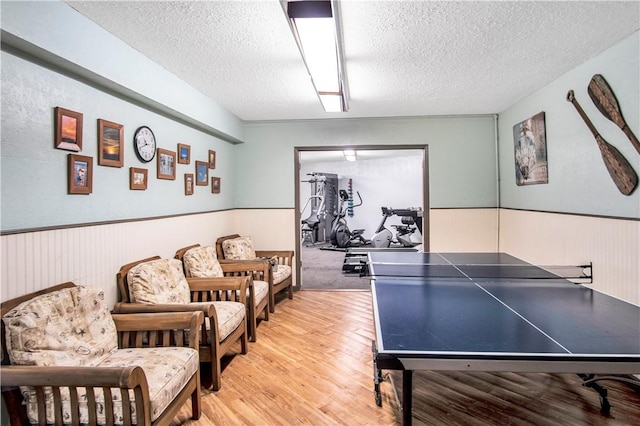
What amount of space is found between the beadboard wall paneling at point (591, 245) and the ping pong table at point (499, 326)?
0.54 m

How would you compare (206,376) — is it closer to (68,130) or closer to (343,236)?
(68,130)

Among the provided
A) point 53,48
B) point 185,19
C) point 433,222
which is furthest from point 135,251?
point 433,222

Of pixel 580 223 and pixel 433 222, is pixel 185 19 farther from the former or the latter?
pixel 433 222

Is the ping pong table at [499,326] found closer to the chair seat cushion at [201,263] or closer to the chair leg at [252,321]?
the chair leg at [252,321]

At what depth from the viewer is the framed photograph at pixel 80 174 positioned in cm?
214

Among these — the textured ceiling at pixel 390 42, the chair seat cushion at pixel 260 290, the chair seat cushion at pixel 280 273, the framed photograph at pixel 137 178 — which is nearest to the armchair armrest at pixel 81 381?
the framed photograph at pixel 137 178

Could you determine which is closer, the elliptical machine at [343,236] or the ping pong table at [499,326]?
the ping pong table at [499,326]

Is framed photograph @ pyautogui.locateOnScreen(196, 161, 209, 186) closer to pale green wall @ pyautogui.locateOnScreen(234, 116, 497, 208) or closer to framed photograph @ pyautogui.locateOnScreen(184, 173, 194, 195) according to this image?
framed photograph @ pyautogui.locateOnScreen(184, 173, 194, 195)

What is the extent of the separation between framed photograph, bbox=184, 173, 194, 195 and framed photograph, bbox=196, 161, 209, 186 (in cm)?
17

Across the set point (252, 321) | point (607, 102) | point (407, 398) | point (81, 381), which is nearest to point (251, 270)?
point (252, 321)

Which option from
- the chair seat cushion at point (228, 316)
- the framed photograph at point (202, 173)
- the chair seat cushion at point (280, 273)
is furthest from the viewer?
the chair seat cushion at point (280, 273)

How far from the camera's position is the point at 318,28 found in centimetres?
200

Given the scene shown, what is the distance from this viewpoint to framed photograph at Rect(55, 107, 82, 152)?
2037 mm

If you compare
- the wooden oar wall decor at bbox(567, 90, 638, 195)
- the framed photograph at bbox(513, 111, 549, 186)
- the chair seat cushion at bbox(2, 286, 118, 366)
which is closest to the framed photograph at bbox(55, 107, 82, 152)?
the chair seat cushion at bbox(2, 286, 118, 366)
